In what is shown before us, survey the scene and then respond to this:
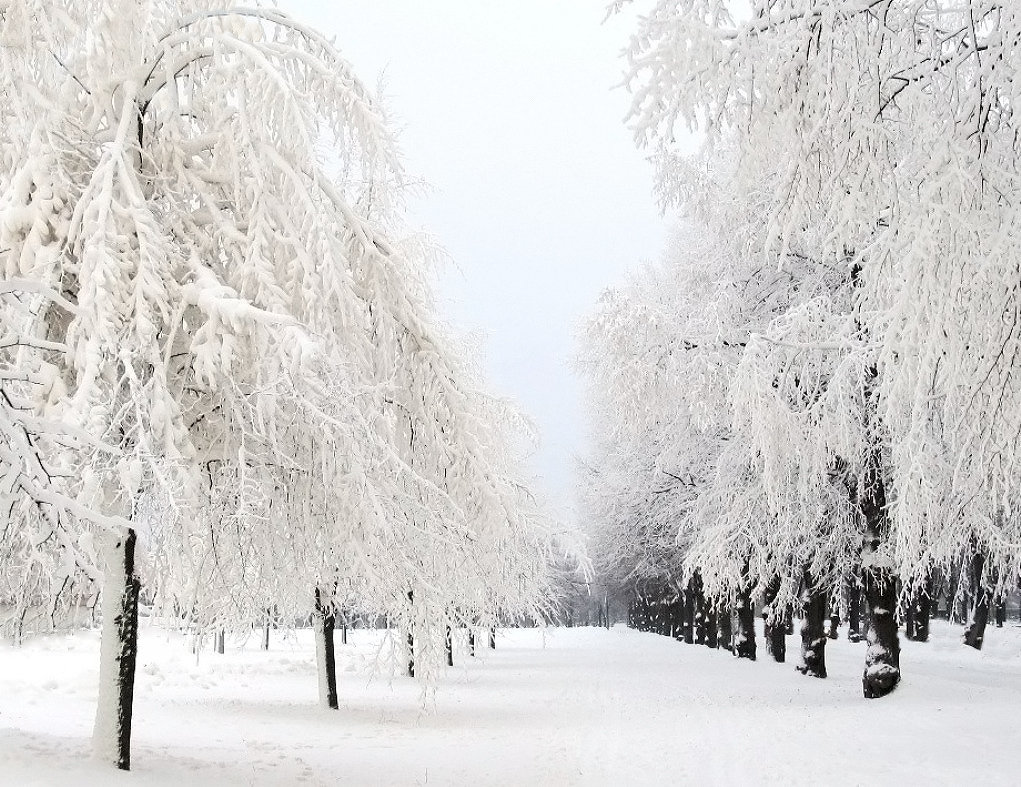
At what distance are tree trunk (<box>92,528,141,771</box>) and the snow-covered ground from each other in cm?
24

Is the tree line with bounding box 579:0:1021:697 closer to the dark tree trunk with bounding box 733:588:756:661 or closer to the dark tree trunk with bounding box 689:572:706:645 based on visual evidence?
the dark tree trunk with bounding box 733:588:756:661

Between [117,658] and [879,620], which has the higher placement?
[117,658]

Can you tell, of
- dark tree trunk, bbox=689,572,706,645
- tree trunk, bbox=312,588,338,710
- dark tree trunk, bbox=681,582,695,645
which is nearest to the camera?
tree trunk, bbox=312,588,338,710

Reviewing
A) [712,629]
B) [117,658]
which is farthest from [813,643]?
[117,658]

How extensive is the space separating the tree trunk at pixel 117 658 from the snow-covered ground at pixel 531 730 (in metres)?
0.24

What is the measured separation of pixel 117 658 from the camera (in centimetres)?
718

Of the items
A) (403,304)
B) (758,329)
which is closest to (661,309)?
A: (758,329)

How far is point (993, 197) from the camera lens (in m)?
4.95

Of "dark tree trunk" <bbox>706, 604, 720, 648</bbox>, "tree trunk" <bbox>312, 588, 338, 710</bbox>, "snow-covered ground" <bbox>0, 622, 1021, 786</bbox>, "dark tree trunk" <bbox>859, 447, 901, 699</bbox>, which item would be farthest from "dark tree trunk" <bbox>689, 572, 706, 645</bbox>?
"tree trunk" <bbox>312, 588, 338, 710</bbox>

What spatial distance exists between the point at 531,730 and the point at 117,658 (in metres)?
7.77

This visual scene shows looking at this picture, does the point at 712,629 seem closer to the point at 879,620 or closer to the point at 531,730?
the point at 879,620

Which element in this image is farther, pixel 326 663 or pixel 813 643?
pixel 813 643

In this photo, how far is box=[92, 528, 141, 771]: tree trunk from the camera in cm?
711

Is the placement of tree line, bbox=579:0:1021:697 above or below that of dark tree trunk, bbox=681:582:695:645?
above
